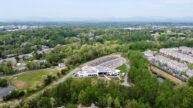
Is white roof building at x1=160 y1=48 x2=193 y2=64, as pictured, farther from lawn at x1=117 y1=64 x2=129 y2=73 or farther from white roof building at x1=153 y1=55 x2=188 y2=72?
lawn at x1=117 y1=64 x2=129 y2=73

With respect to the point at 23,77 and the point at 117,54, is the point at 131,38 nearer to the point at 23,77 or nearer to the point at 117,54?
the point at 117,54

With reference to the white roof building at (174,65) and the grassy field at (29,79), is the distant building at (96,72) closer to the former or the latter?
the grassy field at (29,79)

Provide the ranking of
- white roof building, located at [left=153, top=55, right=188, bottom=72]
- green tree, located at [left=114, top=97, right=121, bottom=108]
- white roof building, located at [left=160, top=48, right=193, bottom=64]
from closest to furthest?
green tree, located at [left=114, top=97, right=121, bottom=108], white roof building, located at [left=153, top=55, right=188, bottom=72], white roof building, located at [left=160, top=48, right=193, bottom=64]

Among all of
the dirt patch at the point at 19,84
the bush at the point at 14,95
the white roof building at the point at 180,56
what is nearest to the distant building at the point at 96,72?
the dirt patch at the point at 19,84

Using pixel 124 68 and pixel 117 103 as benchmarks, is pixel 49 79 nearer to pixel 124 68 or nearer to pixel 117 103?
pixel 124 68

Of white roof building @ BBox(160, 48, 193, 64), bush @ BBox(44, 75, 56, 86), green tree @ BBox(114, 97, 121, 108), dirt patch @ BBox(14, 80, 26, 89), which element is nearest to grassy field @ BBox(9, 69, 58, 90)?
dirt patch @ BBox(14, 80, 26, 89)

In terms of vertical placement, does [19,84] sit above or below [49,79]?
below

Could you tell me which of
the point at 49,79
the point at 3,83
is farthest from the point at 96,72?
the point at 3,83

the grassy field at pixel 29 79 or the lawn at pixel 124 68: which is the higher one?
the lawn at pixel 124 68
